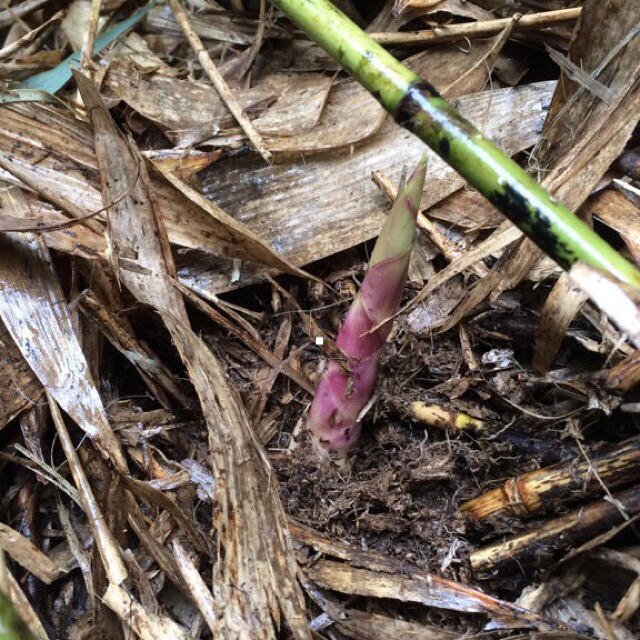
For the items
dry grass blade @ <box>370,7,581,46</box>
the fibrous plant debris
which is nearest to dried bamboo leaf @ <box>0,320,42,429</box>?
the fibrous plant debris

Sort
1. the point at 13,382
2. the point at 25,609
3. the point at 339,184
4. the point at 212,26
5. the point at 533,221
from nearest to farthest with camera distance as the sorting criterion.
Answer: the point at 533,221
the point at 25,609
the point at 13,382
the point at 339,184
the point at 212,26

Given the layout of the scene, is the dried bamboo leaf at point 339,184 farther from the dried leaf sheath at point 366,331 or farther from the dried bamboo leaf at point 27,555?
the dried bamboo leaf at point 27,555

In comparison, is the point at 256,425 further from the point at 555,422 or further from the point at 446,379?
the point at 555,422

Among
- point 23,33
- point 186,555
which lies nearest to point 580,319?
point 186,555

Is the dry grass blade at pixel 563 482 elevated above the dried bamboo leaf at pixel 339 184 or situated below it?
below

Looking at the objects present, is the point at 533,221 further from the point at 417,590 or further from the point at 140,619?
the point at 140,619

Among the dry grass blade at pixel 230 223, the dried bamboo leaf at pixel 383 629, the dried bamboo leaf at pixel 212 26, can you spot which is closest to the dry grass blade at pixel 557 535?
the dried bamboo leaf at pixel 383 629

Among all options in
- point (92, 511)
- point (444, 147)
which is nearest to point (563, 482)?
point (444, 147)
